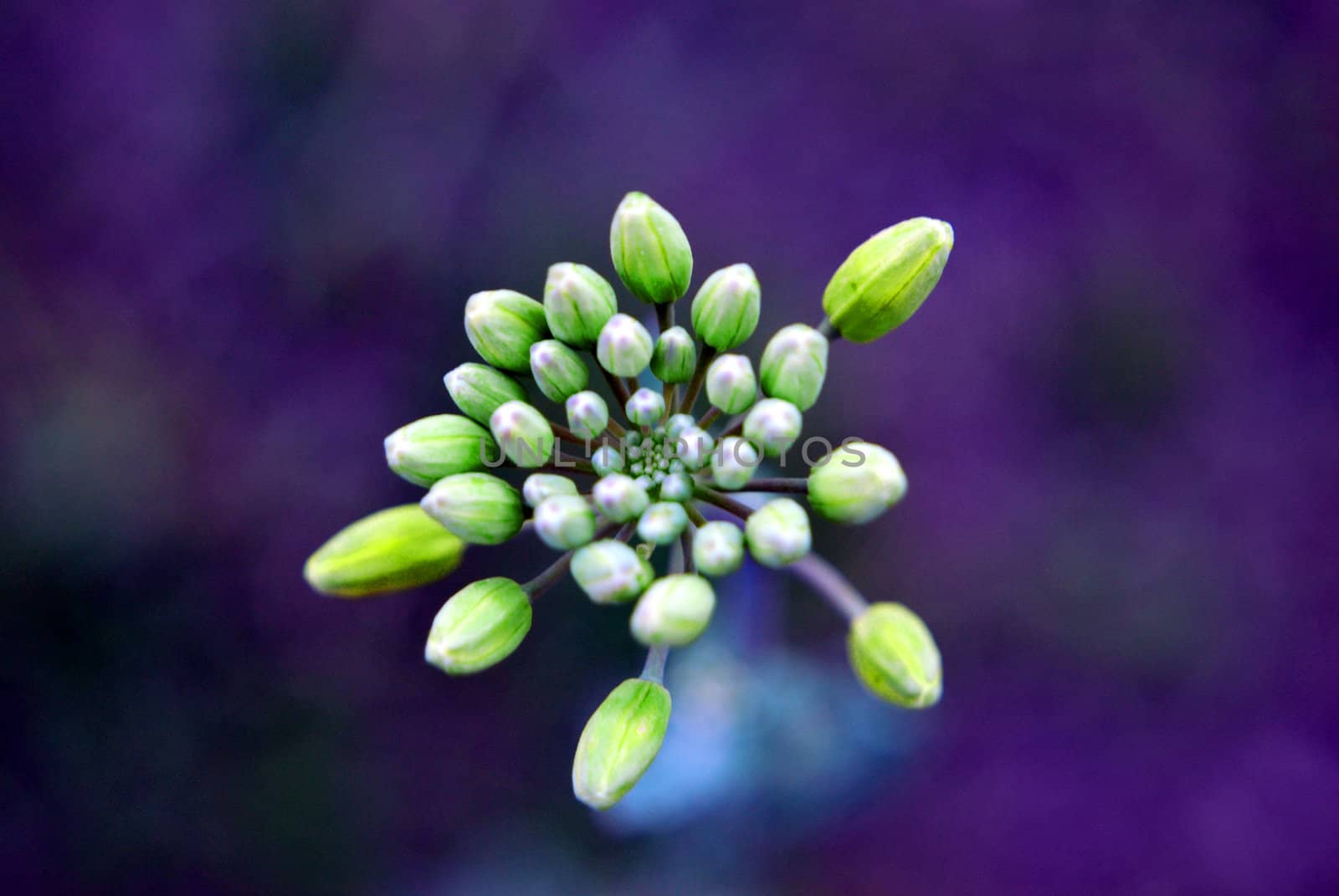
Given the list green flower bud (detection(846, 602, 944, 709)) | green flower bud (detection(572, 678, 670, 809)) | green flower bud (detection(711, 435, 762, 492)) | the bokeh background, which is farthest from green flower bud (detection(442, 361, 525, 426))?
the bokeh background

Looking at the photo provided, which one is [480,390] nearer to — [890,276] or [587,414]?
[587,414]

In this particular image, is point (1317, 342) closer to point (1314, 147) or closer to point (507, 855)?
point (1314, 147)

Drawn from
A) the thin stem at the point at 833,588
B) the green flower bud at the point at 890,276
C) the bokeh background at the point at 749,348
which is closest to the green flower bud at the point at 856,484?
the thin stem at the point at 833,588

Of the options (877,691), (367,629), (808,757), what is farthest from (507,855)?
(877,691)

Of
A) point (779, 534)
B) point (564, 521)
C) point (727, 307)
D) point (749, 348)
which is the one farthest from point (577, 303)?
point (749, 348)

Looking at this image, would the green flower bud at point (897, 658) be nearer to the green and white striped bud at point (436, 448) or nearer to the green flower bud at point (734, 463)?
the green flower bud at point (734, 463)
